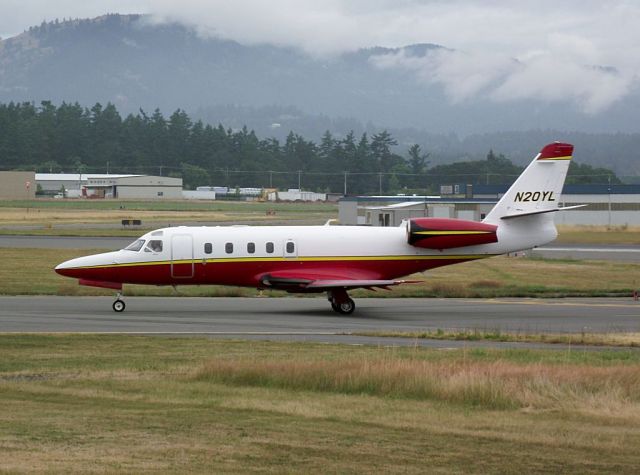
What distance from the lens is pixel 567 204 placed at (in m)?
99.6

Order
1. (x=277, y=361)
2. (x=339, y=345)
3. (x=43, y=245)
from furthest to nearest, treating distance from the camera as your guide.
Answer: (x=43, y=245)
(x=339, y=345)
(x=277, y=361)

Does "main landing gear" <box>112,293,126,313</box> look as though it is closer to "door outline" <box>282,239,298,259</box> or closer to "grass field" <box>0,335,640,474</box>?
"door outline" <box>282,239,298,259</box>

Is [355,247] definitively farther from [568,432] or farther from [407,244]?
[568,432]

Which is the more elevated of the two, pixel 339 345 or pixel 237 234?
pixel 237 234

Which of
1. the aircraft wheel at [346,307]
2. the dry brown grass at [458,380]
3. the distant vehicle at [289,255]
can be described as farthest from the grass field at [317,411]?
the distant vehicle at [289,255]

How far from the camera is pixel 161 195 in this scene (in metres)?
175

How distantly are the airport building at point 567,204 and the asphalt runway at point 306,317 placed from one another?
49.6 meters

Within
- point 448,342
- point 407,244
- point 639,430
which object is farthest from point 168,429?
point 407,244

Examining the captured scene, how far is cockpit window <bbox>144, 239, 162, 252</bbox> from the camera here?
35875mm

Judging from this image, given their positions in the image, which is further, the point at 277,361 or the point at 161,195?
the point at 161,195

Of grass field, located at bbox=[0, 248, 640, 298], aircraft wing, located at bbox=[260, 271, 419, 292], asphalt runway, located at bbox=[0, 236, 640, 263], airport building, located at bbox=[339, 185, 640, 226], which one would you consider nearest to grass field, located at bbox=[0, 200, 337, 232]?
airport building, located at bbox=[339, 185, 640, 226]

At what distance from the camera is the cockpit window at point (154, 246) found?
35.9m

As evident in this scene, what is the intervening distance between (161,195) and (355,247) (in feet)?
464

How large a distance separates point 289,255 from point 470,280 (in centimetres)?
1372
